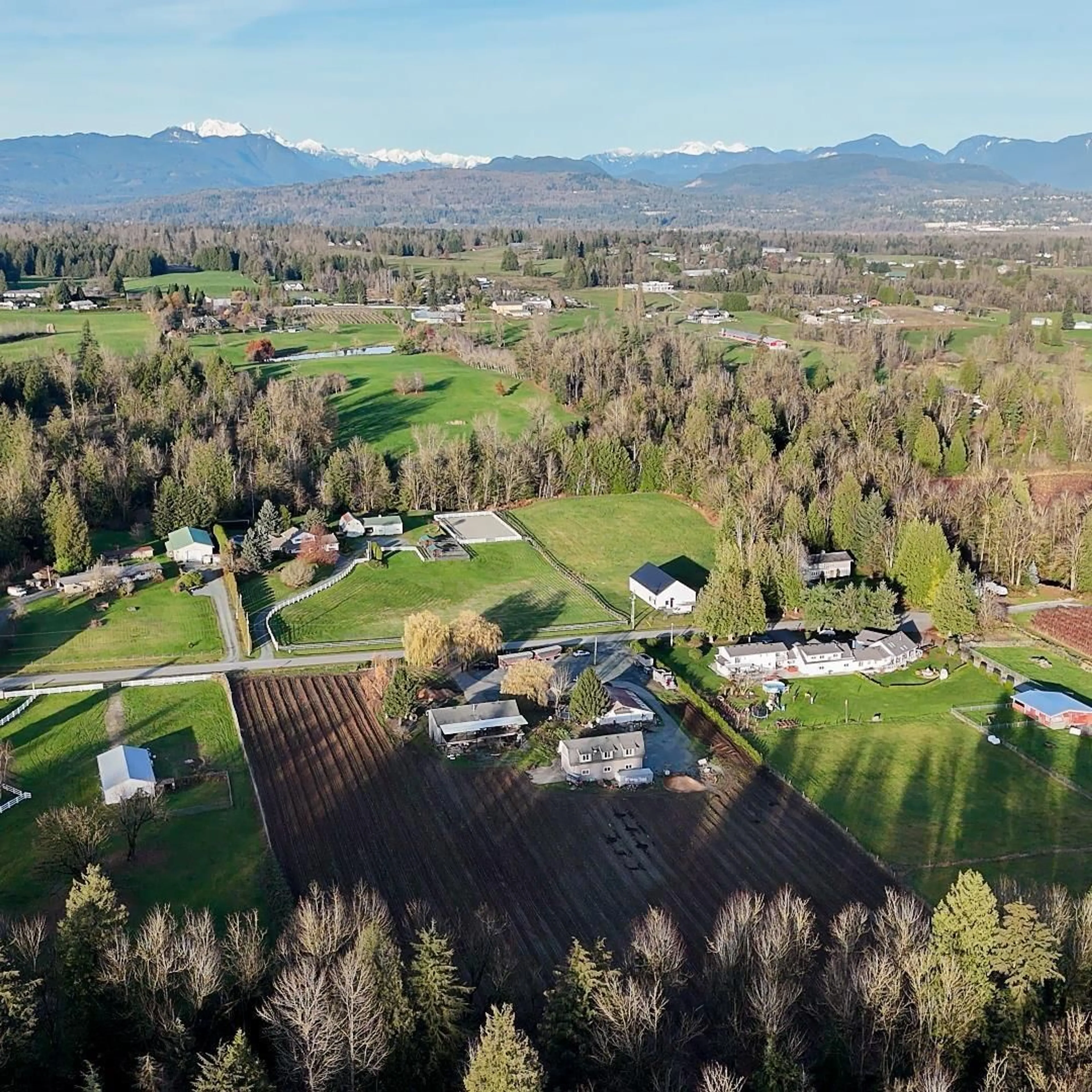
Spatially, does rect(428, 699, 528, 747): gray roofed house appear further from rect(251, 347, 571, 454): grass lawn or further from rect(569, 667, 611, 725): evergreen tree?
rect(251, 347, 571, 454): grass lawn

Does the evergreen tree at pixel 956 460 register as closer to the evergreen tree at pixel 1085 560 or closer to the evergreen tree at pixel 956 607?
the evergreen tree at pixel 1085 560

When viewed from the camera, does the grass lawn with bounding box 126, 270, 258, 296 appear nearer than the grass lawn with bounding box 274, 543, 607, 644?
No

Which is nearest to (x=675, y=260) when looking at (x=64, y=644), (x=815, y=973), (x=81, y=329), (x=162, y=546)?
(x=81, y=329)

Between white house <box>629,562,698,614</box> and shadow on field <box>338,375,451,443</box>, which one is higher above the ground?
shadow on field <box>338,375,451,443</box>

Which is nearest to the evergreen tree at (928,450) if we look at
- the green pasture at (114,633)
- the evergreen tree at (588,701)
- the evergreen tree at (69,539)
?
the evergreen tree at (588,701)

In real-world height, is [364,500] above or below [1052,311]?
below

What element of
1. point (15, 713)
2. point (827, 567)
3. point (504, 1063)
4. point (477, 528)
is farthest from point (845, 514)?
point (504, 1063)

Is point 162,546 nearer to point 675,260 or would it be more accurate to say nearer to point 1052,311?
point 1052,311

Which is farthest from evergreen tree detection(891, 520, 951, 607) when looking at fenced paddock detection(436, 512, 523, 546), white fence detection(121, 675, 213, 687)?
white fence detection(121, 675, 213, 687)
